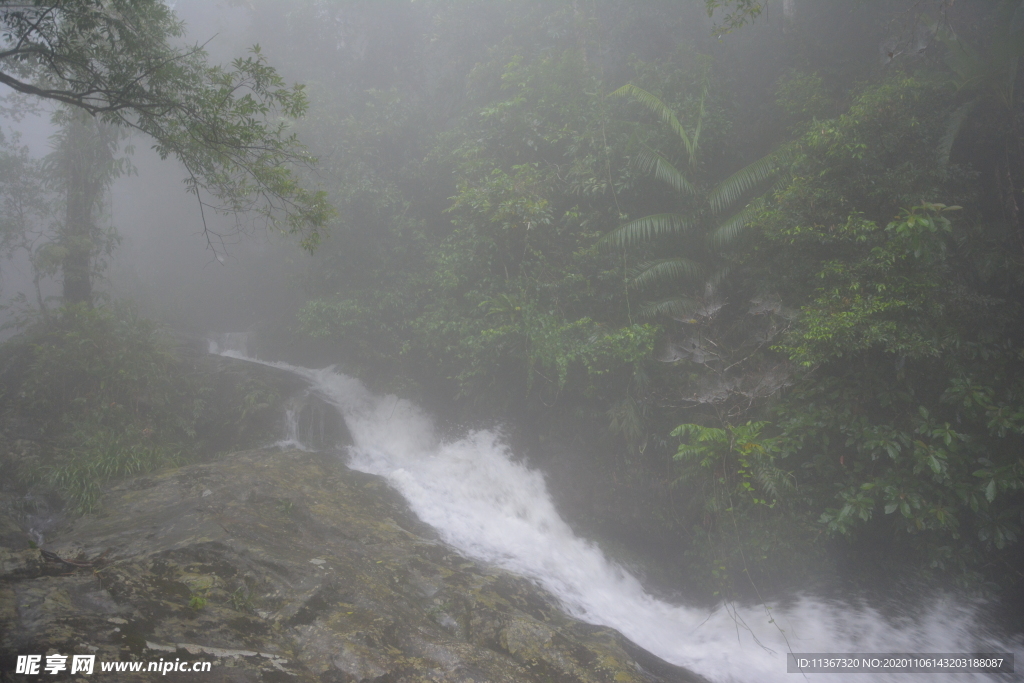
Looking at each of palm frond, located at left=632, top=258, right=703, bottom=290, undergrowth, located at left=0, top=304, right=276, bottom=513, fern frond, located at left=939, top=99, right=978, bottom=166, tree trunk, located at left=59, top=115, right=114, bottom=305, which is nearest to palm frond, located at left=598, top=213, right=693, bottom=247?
palm frond, located at left=632, top=258, right=703, bottom=290

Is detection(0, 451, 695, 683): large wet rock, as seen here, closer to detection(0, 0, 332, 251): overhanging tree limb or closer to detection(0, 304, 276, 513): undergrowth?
detection(0, 304, 276, 513): undergrowth

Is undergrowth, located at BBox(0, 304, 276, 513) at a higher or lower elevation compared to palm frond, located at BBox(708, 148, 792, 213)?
lower

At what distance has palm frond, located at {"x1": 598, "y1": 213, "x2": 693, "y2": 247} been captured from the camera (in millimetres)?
8867

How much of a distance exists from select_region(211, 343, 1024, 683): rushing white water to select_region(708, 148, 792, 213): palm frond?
631cm

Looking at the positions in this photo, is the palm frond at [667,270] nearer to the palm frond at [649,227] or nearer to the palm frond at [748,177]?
the palm frond at [649,227]

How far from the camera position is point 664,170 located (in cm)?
907

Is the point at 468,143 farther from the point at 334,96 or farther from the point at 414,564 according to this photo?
the point at 414,564

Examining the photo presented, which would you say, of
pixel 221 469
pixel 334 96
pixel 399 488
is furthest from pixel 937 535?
pixel 334 96

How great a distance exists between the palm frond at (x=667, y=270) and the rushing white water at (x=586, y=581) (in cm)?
459

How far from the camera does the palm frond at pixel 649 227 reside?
8867 millimetres

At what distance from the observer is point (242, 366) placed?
13.7m
